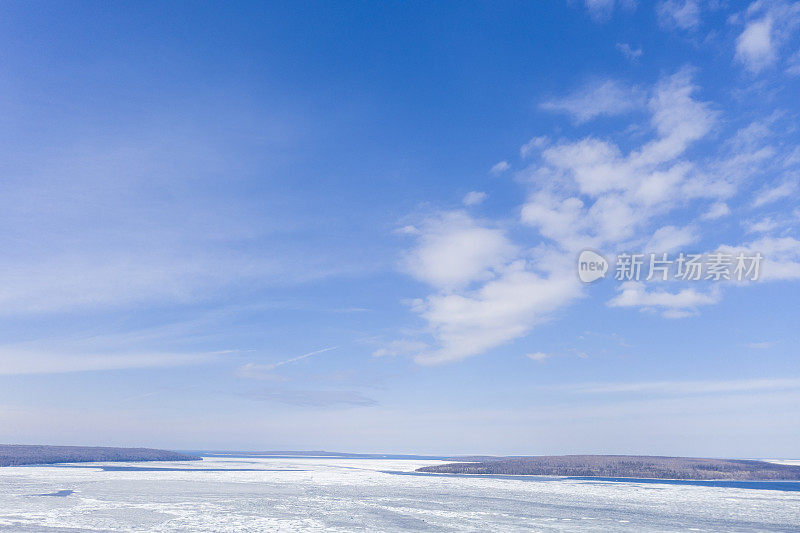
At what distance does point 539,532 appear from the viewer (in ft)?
88.4

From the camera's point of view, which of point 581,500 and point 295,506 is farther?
point 581,500

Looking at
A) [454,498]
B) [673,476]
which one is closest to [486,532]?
[454,498]

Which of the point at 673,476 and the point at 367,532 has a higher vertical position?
the point at 367,532

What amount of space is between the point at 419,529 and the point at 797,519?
87.6 ft

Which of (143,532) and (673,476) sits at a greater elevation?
Result: (143,532)

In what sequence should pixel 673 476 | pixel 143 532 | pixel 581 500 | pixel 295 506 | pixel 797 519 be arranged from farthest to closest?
pixel 673 476 → pixel 581 500 → pixel 295 506 → pixel 797 519 → pixel 143 532

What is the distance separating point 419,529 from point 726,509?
28.2 metres

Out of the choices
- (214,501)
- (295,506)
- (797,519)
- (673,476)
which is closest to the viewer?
(797,519)

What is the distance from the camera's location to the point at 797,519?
34.7 metres

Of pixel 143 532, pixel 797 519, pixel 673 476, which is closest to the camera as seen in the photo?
pixel 143 532

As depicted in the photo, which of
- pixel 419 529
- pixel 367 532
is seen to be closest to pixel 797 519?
pixel 419 529

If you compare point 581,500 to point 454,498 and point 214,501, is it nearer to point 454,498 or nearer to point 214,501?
point 454,498

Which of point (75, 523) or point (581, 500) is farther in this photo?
point (581, 500)

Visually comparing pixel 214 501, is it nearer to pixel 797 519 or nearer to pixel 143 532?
pixel 143 532
